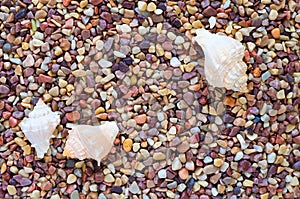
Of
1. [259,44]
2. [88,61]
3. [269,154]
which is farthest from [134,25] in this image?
[269,154]

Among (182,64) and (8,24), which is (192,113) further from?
(8,24)

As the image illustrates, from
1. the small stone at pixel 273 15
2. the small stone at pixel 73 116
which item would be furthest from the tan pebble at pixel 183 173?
the small stone at pixel 273 15

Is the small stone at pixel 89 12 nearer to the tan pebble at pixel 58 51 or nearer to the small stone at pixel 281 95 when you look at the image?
the tan pebble at pixel 58 51

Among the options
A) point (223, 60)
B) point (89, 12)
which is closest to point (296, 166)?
point (223, 60)

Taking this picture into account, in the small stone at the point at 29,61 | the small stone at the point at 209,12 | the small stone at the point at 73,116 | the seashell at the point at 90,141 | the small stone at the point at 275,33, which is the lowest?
the seashell at the point at 90,141

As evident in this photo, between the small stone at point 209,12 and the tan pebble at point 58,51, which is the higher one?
the small stone at point 209,12

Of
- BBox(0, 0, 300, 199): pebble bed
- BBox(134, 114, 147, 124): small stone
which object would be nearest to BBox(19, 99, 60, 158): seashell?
BBox(0, 0, 300, 199): pebble bed
